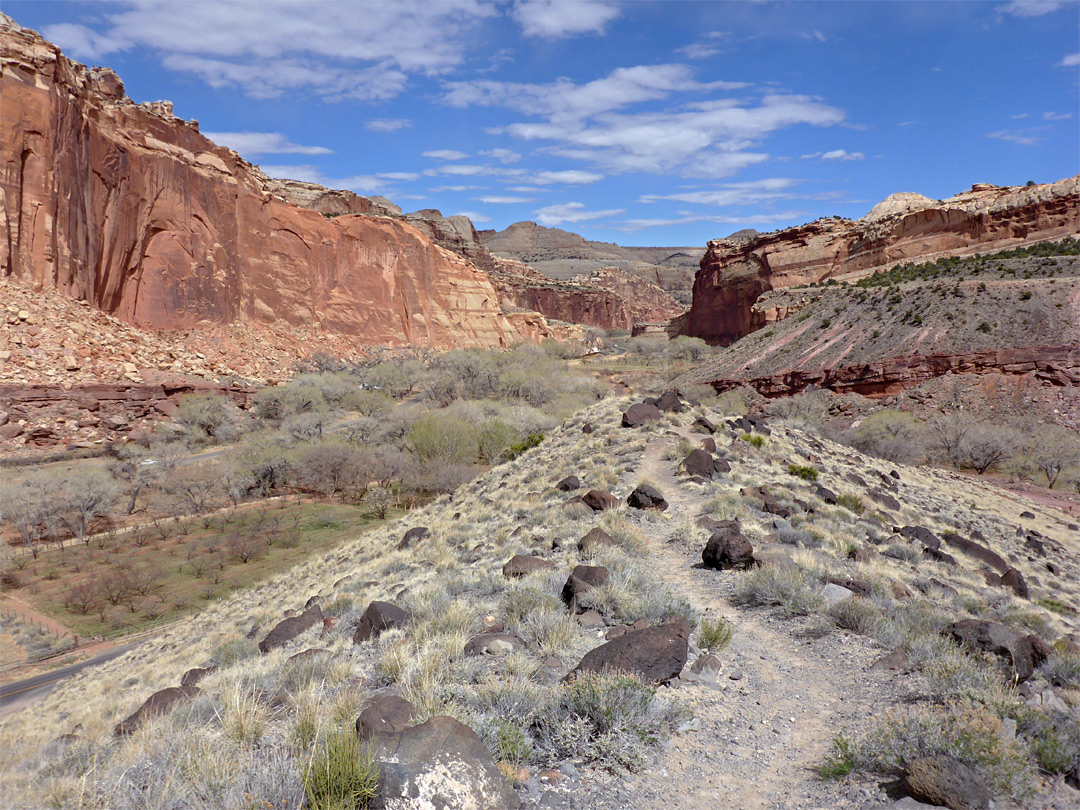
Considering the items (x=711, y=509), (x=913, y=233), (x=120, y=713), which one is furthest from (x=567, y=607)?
(x=913, y=233)

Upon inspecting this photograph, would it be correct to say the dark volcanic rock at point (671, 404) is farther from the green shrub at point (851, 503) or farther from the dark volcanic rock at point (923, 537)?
the dark volcanic rock at point (923, 537)

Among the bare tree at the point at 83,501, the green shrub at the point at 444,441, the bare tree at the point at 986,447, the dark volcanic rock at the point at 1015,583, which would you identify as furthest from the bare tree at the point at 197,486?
the bare tree at the point at 986,447

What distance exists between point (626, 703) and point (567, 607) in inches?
89.8

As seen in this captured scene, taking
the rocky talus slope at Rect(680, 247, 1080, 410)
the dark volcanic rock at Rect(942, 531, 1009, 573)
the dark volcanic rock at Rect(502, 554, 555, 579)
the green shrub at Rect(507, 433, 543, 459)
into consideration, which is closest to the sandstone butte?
the rocky talus slope at Rect(680, 247, 1080, 410)

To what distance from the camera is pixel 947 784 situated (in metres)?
3.07

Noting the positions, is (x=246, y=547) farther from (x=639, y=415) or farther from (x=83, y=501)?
(x=639, y=415)

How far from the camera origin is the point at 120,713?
680cm

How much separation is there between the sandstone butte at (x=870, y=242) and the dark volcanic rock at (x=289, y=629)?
205ft

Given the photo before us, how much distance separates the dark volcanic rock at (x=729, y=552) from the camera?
7.81 m

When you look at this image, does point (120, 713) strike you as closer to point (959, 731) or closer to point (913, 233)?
point (959, 731)

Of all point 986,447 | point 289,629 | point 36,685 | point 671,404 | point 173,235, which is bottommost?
point 36,685

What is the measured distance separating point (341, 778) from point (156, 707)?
3505 mm

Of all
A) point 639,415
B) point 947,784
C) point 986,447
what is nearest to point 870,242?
point 986,447

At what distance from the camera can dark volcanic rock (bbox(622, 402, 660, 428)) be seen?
16.2 meters
